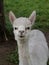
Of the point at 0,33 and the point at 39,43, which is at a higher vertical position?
the point at 39,43

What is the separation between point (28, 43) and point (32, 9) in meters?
5.08

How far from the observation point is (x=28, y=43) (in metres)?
5.27

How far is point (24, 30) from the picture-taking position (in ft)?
15.6

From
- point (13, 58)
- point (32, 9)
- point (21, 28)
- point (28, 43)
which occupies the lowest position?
point (32, 9)

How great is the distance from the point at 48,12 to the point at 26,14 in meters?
0.77

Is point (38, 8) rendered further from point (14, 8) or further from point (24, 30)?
point (24, 30)

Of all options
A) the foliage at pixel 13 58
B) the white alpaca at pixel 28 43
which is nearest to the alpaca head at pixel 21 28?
the white alpaca at pixel 28 43

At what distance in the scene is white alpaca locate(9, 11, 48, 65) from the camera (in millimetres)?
4852

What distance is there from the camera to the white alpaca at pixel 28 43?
4852 mm

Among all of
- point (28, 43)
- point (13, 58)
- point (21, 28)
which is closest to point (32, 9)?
point (13, 58)

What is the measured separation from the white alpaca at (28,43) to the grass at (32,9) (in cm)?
201

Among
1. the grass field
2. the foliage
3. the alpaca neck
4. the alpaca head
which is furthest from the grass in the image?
the alpaca head

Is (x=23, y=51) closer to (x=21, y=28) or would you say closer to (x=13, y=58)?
(x=21, y=28)

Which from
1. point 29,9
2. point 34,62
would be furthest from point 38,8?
point 34,62
